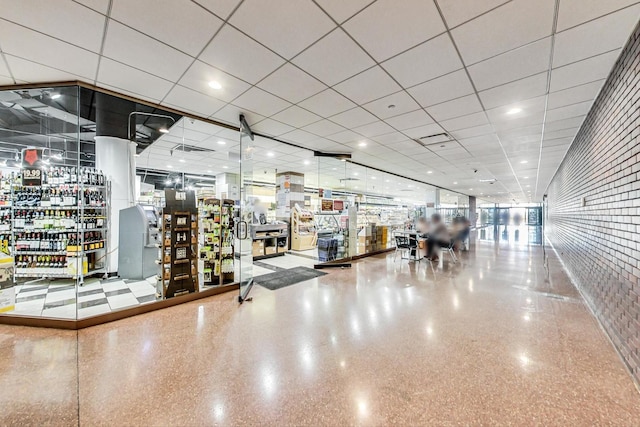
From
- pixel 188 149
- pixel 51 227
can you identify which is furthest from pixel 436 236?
pixel 51 227

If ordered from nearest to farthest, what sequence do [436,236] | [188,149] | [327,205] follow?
[188,149]
[436,236]
[327,205]

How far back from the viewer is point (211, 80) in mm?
3188

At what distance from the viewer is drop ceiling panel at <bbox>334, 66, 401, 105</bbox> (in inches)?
120

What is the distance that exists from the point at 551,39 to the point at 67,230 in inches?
298

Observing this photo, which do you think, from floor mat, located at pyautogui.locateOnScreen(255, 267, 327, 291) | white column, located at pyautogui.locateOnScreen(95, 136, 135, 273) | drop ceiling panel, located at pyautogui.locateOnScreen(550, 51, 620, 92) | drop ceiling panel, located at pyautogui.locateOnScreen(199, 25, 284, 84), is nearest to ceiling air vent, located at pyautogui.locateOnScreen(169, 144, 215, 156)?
white column, located at pyautogui.locateOnScreen(95, 136, 135, 273)

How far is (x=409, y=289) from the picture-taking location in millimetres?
4680

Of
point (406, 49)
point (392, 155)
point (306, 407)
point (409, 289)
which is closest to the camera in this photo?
point (306, 407)

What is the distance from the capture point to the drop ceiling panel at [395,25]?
2072 mm

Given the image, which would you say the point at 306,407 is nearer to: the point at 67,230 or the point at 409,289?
the point at 409,289

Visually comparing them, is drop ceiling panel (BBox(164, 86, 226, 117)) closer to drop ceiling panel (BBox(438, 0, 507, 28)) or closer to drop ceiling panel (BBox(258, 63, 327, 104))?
drop ceiling panel (BBox(258, 63, 327, 104))

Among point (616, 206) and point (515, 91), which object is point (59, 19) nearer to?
point (515, 91)

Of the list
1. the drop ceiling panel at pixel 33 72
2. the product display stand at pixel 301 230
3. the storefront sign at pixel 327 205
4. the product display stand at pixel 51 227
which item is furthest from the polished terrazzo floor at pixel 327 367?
the product display stand at pixel 301 230

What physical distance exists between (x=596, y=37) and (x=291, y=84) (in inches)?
122

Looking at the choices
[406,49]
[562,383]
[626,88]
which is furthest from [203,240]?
[626,88]
